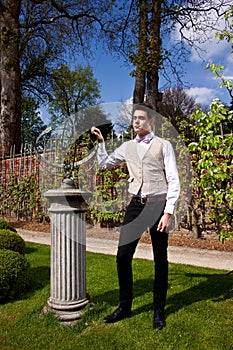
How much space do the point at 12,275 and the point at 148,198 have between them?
5.54 feet

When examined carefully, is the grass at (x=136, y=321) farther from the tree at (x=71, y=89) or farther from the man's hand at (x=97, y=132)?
the tree at (x=71, y=89)

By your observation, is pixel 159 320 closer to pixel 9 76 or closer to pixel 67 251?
pixel 67 251

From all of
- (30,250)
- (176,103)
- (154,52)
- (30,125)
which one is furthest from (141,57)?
(30,125)

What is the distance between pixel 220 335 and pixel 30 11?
15484mm

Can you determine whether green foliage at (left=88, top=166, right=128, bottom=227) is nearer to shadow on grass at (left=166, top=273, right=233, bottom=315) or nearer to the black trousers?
shadow on grass at (left=166, top=273, right=233, bottom=315)

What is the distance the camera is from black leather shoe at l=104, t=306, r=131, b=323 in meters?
2.86

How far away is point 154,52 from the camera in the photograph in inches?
367

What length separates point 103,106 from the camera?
9.18ft

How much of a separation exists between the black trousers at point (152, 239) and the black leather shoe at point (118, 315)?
0.22 metres

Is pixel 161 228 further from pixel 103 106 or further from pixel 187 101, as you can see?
pixel 187 101

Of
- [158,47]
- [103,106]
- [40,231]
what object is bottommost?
[40,231]

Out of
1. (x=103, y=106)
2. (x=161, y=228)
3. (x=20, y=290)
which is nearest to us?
(x=161, y=228)

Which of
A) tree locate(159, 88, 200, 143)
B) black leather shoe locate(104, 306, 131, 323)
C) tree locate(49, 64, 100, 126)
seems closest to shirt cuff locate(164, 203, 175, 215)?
black leather shoe locate(104, 306, 131, 323)

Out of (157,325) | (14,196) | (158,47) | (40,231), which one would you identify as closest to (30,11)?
(158,47)
